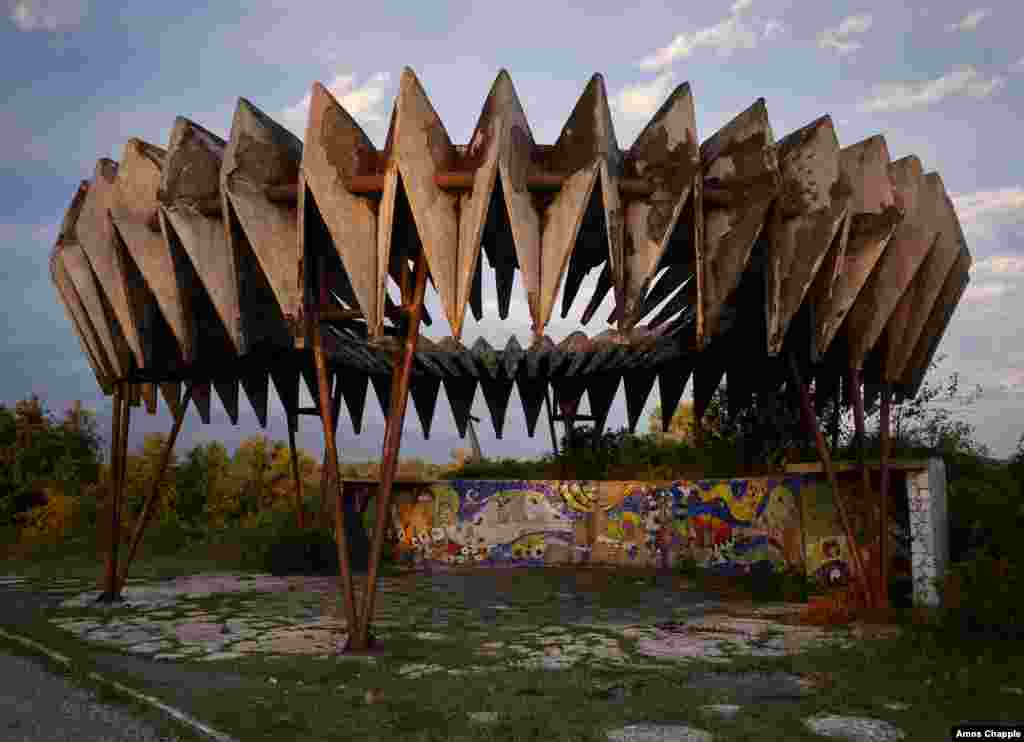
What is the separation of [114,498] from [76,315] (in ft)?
10.1

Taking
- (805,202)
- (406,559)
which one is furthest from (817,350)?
(406,559)

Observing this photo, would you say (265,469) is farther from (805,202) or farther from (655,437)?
(805,202)

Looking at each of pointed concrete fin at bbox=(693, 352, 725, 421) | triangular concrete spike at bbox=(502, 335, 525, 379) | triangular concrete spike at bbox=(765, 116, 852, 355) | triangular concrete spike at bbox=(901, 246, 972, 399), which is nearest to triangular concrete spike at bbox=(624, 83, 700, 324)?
triangular concrete spike at bbox=(765, 116, 852, 355)

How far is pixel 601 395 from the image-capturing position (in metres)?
22.6

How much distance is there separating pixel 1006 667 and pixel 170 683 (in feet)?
26.1

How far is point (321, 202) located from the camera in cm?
939

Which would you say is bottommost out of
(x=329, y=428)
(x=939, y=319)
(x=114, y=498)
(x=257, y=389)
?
(x=114, y=498)

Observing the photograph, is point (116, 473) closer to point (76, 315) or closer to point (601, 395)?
point (76, 315)

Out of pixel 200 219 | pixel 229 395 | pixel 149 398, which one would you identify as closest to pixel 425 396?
pixel 229 395

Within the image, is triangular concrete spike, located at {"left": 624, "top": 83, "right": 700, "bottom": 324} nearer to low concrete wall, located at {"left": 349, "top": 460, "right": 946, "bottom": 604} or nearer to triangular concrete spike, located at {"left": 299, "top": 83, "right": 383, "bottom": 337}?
triangular concrete spike, located at {"left": 299, "top": 83, "right": 383, "bottom": 337}

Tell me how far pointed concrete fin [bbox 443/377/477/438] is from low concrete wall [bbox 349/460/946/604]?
230 centimetres

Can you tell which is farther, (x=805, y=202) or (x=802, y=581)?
(x=802, y=581)

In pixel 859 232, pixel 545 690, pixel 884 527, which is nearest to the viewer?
pixel 545 690

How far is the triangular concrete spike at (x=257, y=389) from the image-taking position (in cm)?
1611
